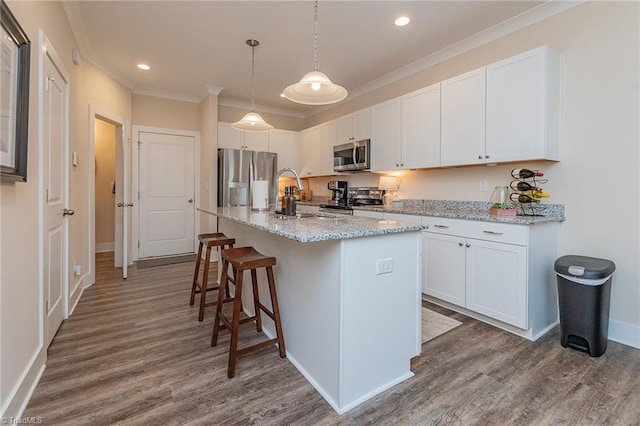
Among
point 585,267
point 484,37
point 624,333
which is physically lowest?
point 624,333

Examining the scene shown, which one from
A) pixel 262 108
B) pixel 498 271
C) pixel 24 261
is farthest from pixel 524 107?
pixel 262 108

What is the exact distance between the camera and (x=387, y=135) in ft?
12.8

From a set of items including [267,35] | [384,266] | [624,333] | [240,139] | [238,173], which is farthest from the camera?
[240,139]

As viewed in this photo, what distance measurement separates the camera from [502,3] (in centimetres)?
258

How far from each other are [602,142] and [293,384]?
113 inches

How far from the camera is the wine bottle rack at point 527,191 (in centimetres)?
260

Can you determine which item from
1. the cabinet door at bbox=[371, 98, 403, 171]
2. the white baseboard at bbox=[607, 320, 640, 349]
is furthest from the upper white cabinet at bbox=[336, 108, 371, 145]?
the white baseboard at bbox=[607, 320, 640, 349]

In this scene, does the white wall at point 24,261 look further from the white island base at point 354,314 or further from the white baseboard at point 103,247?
the white baseboard at point 103,247

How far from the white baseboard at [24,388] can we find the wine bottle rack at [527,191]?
3.58 m

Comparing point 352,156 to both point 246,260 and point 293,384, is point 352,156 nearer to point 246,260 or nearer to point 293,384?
point 246,260

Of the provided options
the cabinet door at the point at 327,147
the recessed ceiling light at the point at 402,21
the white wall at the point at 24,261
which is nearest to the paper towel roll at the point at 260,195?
the white wall at the point at 24,261

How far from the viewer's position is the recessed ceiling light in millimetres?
2793

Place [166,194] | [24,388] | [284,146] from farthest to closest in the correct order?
1. [284,146]
2. [166,194]
3. [24,388]

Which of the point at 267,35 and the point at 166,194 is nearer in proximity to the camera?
the point at 267,35
